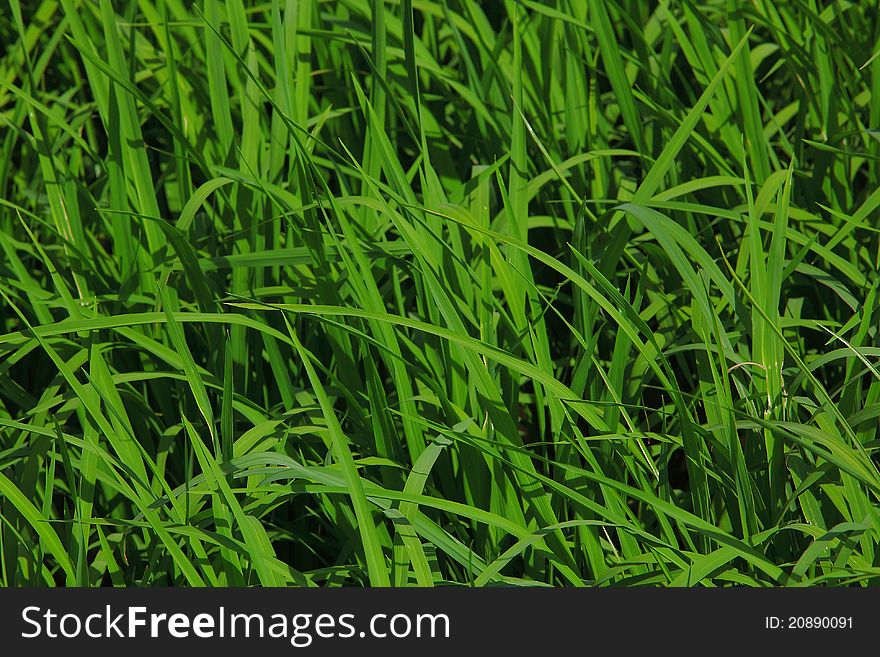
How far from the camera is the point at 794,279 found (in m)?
1.17

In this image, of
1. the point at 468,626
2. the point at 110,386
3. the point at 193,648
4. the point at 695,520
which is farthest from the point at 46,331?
the point at 695,520

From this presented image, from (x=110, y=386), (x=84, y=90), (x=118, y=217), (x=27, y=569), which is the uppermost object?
(x=84, y=90)

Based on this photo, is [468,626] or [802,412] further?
[802,412]

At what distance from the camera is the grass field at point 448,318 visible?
0.86m

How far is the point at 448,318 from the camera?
A: 921mm

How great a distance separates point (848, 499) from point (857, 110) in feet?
2.37

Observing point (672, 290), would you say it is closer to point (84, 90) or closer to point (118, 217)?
point (118, 217)

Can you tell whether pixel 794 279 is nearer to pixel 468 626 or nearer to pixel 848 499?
pixel 848 499

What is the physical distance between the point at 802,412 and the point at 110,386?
0.75 meters

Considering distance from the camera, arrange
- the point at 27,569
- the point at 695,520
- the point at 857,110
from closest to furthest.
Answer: the point at 695,520
the point at 27,569
the point at 857,110

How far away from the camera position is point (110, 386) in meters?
0.93

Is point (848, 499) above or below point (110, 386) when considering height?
below

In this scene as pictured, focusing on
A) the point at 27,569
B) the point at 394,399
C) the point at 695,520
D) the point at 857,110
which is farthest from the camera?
the point at 857,110

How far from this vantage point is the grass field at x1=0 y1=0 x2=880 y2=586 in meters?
0.86
